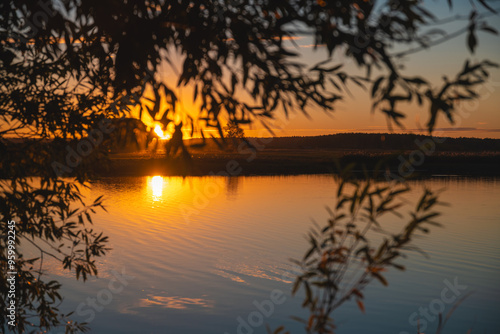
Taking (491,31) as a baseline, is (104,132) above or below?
below

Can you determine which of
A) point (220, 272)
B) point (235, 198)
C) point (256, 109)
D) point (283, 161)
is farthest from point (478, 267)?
point (283, 161)

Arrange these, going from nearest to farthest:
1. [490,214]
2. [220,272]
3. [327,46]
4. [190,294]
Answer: [327,46] < [190,294] < [220,272] < [490,214]

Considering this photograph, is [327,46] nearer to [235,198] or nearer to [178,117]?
[178,117]

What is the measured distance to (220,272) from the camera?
43.5 ft

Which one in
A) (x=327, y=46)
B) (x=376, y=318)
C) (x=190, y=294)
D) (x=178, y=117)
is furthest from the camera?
(x=190, y=294)

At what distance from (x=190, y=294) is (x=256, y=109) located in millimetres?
8130

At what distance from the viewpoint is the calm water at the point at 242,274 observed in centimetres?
1026

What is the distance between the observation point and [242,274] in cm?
1311

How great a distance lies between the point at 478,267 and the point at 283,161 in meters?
39.6

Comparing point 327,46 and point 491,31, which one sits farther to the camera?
point 327,46

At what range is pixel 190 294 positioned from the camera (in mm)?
11594

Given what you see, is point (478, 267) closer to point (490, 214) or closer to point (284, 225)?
point (284, 225)

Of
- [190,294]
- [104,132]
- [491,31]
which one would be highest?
[491,31]

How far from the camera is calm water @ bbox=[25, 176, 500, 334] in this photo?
10.3m
